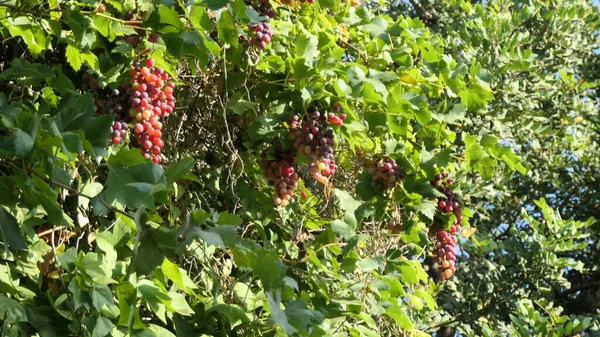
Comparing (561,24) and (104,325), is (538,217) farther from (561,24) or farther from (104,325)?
(104,325)

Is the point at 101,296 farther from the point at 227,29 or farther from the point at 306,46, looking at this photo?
the point at 306,46

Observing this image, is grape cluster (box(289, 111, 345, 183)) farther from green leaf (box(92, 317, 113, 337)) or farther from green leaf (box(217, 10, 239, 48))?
green leaf (box(92, 317, 113, 337))

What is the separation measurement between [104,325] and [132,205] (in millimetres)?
324

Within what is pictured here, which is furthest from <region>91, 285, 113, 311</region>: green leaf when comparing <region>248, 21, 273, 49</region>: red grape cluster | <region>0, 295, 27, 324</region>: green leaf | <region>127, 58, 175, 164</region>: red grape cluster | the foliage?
<region>248, 21, 273, 49</region>: red grape cluster

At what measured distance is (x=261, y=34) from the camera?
1.87 meters

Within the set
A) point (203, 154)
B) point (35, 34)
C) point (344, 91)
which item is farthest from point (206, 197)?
point (35, 34)

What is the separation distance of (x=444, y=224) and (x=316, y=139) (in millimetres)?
473

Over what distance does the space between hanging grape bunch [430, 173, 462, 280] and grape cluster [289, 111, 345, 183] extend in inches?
13.2

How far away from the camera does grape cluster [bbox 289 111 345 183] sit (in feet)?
6.13

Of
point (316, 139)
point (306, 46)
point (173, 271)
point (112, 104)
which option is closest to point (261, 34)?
point (306, 46)

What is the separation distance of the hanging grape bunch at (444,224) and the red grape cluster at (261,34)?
20.5 inches

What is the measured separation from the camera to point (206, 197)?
2186 mm

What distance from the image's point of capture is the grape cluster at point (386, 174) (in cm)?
207

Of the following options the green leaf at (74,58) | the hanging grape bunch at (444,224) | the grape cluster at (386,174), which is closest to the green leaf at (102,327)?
the green leaf at (74,58)
